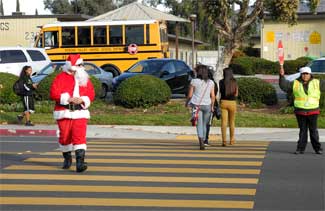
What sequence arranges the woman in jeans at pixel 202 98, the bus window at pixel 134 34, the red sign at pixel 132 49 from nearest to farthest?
1. the woman in jeans at pixel 202 98
2. the red sign at pixel 132 49
3. the bus window at pixel 134 34

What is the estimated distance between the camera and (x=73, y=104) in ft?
34.8

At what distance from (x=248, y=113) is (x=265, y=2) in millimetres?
3655

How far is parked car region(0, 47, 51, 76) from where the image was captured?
27.2 metres

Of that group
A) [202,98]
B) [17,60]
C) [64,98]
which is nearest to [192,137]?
[202,98]

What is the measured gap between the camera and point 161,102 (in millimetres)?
21734

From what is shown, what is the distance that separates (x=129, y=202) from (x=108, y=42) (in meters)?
26.0

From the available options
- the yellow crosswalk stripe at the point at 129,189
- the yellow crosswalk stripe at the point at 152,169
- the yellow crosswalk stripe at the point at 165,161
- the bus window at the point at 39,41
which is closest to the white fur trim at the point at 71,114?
the yellow crosswalk stripe at the point at 152,169

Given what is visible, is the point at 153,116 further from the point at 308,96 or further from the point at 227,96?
the point at 308,96

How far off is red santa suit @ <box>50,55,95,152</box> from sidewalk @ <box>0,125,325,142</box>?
6.79 m

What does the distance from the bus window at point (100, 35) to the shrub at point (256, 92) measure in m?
14.1

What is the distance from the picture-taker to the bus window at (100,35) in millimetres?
34375

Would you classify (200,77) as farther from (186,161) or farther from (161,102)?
(161,102)

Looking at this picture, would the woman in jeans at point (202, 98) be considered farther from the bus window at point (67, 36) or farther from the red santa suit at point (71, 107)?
the bus window at point (67, 36)

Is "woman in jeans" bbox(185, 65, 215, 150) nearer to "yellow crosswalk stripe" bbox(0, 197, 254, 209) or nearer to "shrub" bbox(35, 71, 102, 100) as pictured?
"yellow crosswalk stripe" bbox(0, 197, 254, 209)
